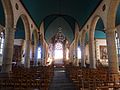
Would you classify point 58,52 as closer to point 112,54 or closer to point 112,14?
point 112,54

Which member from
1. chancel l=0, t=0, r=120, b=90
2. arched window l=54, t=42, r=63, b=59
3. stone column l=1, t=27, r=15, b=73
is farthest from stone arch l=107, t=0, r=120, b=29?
arched window l=54, t=42, r=63, b=59

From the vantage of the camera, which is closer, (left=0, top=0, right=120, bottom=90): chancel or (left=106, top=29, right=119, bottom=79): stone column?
(left=0, top=0, right=120, bottom=90): chancel

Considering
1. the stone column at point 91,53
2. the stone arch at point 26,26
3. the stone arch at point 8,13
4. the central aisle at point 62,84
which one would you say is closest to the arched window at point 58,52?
the stone arch at point 26,26

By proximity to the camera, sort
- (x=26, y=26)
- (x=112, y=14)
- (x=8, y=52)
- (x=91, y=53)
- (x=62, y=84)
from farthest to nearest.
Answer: (x=26, y=26)
(x=91, y=53)
(x=112, y=14)
(x=8, y=52)
(x=62, y=84)

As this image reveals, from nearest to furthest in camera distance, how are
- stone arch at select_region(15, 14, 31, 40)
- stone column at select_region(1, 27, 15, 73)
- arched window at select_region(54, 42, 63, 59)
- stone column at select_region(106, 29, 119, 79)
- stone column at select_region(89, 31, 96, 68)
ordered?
stone column at select_region(1, 27, 15, 73) → stone column at select_region(106, 29, 119, 79) → stone arch at select_region(15, 14, 31, 40) → stone column at select_region(89, 31, 96, 68) → arched window at select_region(54, 42, 63, 59)

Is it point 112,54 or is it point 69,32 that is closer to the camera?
point 112,54

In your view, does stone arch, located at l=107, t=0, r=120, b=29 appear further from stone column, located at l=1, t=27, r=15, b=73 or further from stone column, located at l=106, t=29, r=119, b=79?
stone column, located at l=1, t=27, r=15, b=73

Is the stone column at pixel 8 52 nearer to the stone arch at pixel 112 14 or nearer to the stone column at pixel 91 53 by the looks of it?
the stone arch at pixel 112 14

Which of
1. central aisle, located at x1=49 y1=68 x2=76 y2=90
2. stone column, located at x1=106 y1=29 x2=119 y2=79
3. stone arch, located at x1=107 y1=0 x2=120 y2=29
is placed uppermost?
stone arch, located at x1=107 y1=0 x2=120 y2=29

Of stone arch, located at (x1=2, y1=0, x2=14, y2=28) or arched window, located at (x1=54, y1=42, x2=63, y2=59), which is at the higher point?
stone arch, located at (x1=2, y1=0, x2=14, y2=28)

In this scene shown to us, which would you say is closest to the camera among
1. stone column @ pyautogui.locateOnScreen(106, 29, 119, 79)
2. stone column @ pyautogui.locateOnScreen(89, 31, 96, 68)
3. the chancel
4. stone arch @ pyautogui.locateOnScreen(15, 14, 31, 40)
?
the chancel

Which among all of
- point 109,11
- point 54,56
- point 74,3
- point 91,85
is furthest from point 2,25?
point 54,56

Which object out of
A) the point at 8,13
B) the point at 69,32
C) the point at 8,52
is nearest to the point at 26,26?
the point at 8,13

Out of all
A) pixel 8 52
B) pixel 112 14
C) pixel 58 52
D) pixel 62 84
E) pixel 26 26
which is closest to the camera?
pixel 62 84
